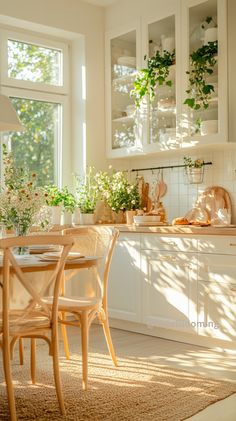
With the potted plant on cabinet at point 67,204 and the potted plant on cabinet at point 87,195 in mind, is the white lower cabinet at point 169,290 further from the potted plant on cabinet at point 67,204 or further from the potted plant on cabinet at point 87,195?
the potted plant on cabinet at point 67,204

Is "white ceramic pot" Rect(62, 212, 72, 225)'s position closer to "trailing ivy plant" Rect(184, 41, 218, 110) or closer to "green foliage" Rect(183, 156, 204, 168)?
"green foliage" Rect(183, 156, 204, 168)

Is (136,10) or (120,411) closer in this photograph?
(120,411)

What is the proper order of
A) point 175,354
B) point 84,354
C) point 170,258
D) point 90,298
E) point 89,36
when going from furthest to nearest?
point 89,36
point 170,258
point 175,354
point 90,298
point 84,354

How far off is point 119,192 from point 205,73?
1.32 m

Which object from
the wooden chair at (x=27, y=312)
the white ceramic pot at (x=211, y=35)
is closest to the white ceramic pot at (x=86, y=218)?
the white ceramic pot at (x=211, y=35)

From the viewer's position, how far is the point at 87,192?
5.40 m

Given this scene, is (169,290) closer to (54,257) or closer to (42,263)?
(54,257)

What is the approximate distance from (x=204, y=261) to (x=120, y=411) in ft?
5.15

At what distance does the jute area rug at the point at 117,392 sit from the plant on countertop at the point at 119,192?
1.79m

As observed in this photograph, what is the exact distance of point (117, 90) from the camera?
551cm

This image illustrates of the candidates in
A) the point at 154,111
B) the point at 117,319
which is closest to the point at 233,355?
the point at 117,319

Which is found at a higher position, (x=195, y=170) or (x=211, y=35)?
(x=211, y=35)

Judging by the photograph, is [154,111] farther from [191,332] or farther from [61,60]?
[191,332]

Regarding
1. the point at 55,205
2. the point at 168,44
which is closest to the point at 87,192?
the point at 55,205
